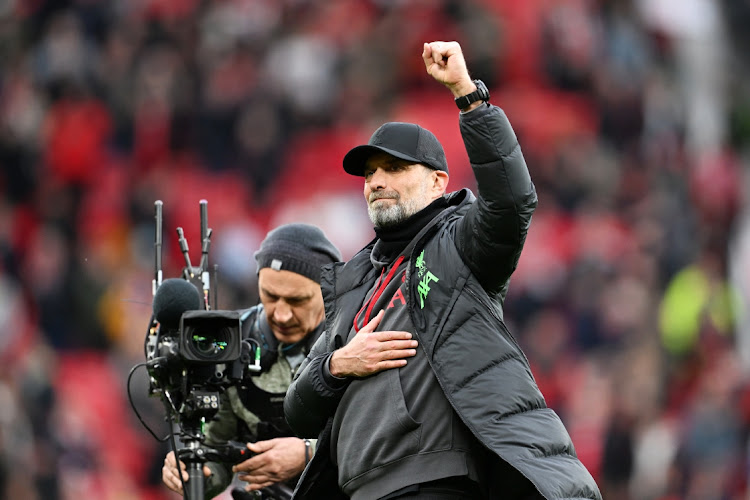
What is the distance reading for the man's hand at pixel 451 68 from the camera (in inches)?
137

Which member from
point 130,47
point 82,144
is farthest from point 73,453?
point 130,47

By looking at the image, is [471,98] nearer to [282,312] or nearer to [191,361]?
[191,361]

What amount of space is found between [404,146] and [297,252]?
1.28 meters

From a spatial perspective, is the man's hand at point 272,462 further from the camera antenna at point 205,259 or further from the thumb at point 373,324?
the thumb at point 373,324

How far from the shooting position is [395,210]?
3820 millimetres

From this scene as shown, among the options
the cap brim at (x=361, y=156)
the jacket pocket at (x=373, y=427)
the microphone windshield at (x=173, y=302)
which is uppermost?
the cap brim at (x=361, y=156)

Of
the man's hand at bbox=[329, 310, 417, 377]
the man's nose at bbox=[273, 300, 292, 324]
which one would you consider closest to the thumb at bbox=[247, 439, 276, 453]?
the man's nose at bbox=[273, 300, 292, 324]

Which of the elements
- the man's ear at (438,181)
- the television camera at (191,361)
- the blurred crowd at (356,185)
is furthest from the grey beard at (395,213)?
the blurred crowd at (356,185)

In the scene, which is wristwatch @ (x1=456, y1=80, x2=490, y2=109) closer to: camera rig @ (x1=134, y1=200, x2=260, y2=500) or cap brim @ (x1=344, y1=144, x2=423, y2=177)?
cap brim @ (x1=344, y1=144, x2=423, y2=177)

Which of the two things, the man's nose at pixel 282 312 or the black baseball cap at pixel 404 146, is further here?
the man's nose at pixel 282 312

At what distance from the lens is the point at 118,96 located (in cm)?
1069

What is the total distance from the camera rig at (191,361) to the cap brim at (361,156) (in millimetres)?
668

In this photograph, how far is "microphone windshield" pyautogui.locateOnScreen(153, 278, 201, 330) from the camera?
4195 millimetres

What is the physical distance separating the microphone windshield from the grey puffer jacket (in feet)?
2.16
